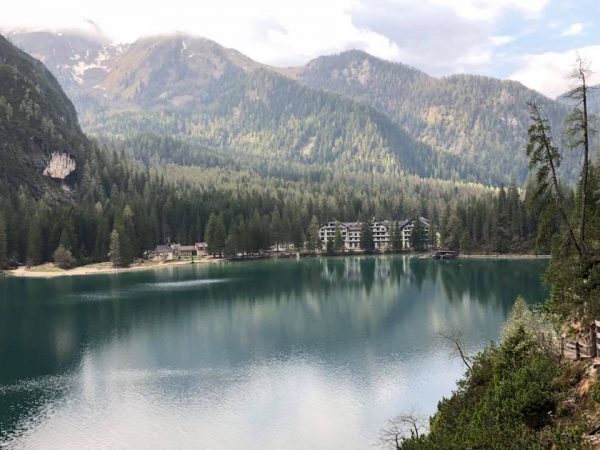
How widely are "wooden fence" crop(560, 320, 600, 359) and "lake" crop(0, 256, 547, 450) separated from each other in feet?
45.9

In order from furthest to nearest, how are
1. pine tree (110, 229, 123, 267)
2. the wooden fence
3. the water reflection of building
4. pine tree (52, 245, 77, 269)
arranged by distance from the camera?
pine tree (110, 229, 123, 267), pine tree (52, 245, 77, 269), the water reflection of building, the wooden fence

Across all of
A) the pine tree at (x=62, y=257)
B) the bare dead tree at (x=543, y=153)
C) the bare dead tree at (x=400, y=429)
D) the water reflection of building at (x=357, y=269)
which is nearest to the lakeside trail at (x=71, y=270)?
the pine tree at (x=62, y=257)

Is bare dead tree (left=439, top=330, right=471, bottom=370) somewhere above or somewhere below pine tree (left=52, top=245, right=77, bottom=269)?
Answer: below

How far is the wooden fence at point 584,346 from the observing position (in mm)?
30730

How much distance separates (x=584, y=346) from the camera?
33.0 m

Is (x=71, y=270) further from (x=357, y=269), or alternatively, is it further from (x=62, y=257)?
(x=357, y=269)

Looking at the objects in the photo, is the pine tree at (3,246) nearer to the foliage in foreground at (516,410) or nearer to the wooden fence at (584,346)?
the foliage in foreground at (516,410)

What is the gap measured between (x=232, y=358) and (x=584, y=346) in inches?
1592

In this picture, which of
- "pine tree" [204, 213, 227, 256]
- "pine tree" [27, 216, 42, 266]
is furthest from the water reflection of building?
"pine tree" [27, 216, 42, 266]

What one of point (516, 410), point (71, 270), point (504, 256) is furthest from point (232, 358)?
point (504, 256)

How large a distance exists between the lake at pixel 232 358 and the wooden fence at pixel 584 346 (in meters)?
14.0

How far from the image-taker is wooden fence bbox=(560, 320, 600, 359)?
30730mm

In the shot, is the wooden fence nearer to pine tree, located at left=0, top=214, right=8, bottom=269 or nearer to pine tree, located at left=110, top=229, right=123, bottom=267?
pine tree, located at left=110, top=229, right=123, bottom=267

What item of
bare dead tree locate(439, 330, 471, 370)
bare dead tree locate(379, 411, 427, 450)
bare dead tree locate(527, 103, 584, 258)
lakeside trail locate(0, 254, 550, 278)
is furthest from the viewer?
lakeside trail locate(0, 254, 550, 278)
